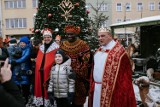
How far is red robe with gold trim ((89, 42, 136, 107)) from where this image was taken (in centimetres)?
497

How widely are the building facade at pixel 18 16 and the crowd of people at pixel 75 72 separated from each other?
41.5 meters

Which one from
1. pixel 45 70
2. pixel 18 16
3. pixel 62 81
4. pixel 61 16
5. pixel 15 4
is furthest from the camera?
pixel 15 4

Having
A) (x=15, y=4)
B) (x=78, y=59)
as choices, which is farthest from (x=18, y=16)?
(x=78, y=59)

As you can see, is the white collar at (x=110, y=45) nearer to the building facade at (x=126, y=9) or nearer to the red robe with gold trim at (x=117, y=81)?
the red robe with gold trim at (x=117, y=81)

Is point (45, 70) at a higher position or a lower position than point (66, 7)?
lower

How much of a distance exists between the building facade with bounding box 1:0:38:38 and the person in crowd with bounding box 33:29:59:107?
42.4 meters

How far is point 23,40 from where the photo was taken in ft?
24.0

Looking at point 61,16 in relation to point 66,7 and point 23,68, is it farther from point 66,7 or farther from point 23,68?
point 23,68

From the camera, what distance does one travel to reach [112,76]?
16.5 feet

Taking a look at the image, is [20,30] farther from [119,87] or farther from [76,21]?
[119,87]

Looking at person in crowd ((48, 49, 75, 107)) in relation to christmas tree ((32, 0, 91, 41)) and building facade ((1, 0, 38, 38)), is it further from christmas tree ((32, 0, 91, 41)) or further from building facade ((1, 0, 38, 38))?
building facade ((1, 0, 38, 38))

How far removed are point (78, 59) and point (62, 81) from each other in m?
0.70

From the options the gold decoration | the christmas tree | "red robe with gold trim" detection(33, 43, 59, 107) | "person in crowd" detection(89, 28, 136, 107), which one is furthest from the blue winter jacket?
the gold decoration

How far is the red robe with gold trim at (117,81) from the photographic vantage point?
4973 mm
